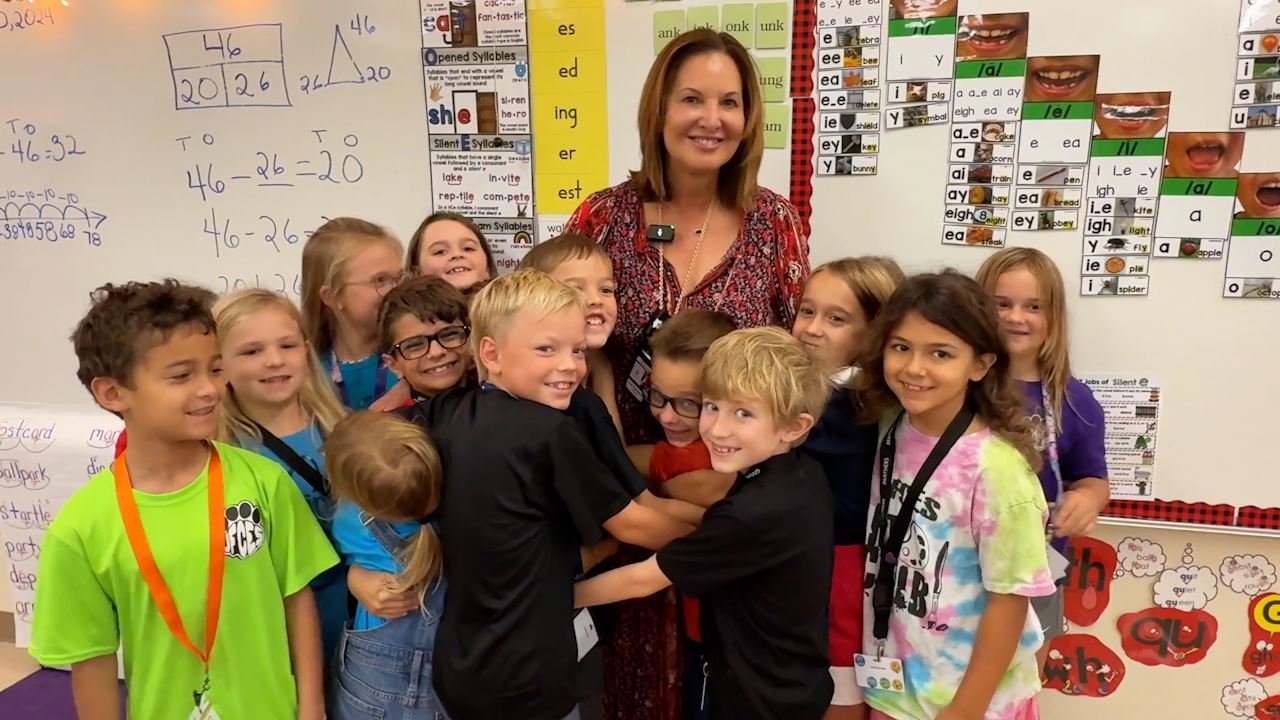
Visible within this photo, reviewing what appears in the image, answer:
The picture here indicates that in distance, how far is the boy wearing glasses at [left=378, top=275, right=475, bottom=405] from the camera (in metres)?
1.61

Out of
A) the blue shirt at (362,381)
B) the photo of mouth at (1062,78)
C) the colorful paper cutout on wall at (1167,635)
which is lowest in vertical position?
the colorful paper cutout on wall at (1167,635)

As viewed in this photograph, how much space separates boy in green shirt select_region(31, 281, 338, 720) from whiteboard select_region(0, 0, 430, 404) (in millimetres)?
1145

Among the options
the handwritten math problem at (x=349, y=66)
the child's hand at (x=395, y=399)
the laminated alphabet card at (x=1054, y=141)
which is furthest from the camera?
the handwritten math problem at (x=349, y=66)

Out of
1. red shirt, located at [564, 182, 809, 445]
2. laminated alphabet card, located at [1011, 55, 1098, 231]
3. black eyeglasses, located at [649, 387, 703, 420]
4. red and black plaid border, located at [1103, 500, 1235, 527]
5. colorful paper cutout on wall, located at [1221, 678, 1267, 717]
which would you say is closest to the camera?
black eyeglasses, located at [649, 387, 703, 420]

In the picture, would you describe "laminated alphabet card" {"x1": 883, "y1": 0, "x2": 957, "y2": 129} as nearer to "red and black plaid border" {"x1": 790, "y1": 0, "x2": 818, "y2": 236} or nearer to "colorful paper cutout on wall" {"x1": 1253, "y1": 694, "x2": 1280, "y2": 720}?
"red and black plaid border" {"x1": 790, "y1": 0, "x2": 818, "y2": 236}

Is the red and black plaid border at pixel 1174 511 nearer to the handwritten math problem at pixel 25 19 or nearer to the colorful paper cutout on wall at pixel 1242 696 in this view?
the colorful paper cutout on wall at pixel 1242 696

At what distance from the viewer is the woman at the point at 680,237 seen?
175cm

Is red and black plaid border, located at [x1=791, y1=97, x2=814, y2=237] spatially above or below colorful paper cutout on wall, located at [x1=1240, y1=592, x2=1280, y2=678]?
above

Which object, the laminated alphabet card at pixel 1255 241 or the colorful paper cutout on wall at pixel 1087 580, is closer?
the laminated alphabet card at pixel 1255 241

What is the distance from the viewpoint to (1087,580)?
2154mm

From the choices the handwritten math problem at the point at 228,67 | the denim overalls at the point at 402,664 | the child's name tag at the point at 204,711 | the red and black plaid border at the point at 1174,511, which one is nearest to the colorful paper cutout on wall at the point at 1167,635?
the red and black plaid border at the point at 1174,511

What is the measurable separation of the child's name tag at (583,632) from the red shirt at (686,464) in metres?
0.22

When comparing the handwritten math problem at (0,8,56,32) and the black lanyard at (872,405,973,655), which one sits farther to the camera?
the handwritten math problem at (0,8,56,32)

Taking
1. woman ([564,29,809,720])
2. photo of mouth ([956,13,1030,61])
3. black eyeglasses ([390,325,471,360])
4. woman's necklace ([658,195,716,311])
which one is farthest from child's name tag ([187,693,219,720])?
photo of mouth ([956,13,1030,61])
